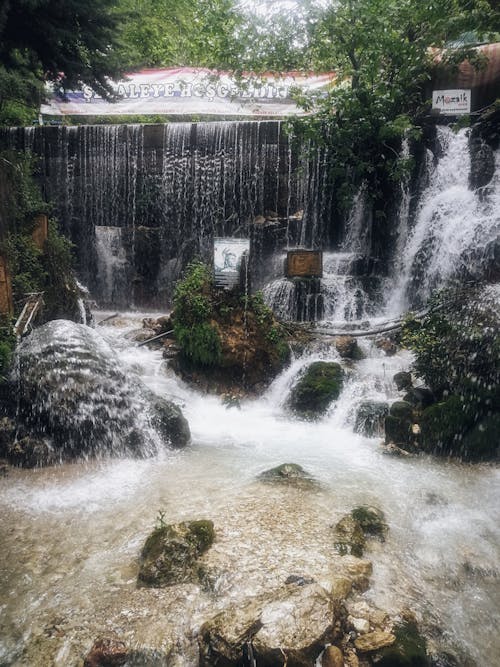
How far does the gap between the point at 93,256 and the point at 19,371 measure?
9.20 metres

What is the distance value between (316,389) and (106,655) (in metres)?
5.37

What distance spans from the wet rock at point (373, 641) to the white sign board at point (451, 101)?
11.6 metres

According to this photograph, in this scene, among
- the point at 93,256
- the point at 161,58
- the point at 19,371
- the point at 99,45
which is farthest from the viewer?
the point at 161,58

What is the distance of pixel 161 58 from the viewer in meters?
20.7

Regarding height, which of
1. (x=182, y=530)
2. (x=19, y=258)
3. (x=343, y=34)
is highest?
(x=343, y=34)

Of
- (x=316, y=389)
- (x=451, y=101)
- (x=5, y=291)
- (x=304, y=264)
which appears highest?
(x=451, y=101)

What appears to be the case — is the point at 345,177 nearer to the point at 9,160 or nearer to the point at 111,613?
the point at 9,160

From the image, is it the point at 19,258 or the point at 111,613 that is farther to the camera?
the point at 19,258

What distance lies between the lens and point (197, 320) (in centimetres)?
872

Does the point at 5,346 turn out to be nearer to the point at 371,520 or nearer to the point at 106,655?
the point at 106,655

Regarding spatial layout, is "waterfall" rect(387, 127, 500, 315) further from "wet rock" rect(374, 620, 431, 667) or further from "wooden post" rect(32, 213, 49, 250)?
"wooden post" rect(32, 213, 49, 250)

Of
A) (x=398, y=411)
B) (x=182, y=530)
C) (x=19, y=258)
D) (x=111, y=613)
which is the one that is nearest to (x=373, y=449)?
(x=398, y=411)

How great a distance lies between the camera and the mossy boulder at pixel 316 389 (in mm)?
7918

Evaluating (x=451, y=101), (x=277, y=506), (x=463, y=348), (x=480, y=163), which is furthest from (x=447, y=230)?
(x=277, y=506)
